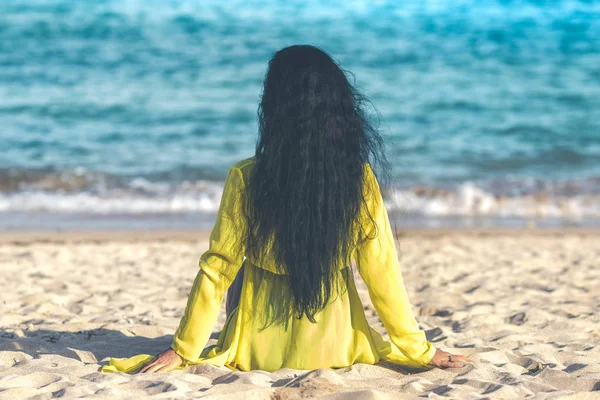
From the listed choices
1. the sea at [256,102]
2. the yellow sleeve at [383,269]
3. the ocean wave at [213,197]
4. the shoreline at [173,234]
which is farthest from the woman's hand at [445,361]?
the ocean wave at [213,197]

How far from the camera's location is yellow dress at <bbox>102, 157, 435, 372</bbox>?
8.05ft

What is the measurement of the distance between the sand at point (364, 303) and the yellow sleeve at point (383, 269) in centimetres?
22

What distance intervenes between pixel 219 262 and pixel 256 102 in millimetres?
12919

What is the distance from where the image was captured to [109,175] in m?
10.4

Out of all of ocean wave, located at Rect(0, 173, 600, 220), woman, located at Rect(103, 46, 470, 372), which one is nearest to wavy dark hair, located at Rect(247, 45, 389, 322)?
woman, located at Rect(103, 46, 470, 372)

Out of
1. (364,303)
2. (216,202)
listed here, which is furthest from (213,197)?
(364,303)

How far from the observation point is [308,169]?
2.33 meters

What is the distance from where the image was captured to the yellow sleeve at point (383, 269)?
2.45 metres

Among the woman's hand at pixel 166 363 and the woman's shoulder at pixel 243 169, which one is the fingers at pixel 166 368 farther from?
the woman's shoulder at pixel 243 169

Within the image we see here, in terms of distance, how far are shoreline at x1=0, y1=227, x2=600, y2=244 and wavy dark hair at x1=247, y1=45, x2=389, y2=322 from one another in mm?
4701

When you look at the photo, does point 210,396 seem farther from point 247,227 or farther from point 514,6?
point 514,6

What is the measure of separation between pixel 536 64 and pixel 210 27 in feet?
29.0

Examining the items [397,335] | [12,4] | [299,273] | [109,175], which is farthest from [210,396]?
[12,4]

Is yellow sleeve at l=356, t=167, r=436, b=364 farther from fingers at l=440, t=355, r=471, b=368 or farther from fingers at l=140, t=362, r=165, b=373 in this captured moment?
fingers at l=140, t=362, r=165, b=373
